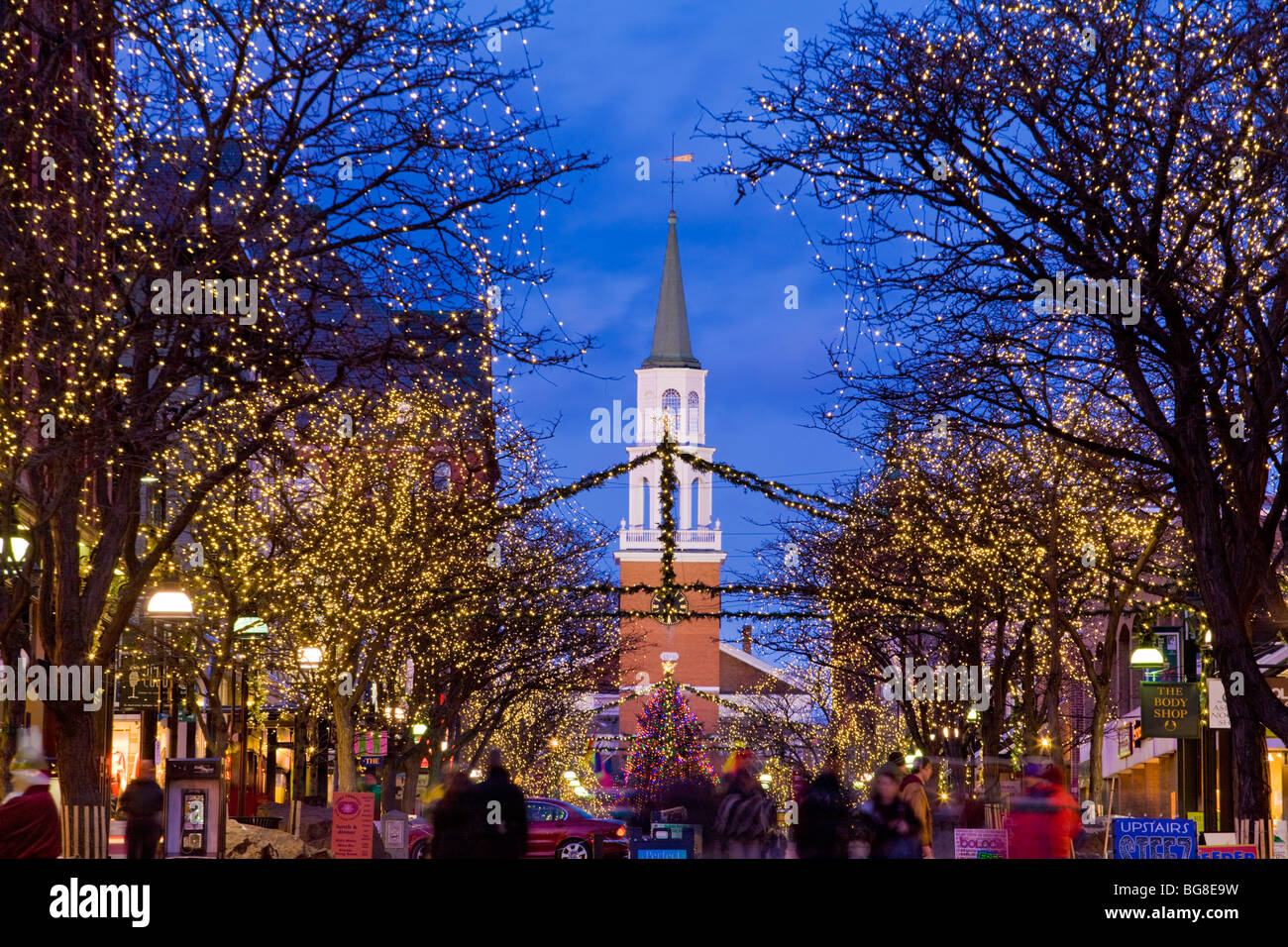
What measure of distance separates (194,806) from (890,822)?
13.8 metres

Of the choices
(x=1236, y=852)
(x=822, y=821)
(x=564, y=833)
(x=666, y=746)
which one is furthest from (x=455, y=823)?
(x=666, y=746)

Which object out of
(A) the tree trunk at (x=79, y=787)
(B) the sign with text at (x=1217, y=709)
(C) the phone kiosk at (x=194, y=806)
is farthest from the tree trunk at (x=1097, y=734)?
(A) the tree trunk at (x=79, y=787)

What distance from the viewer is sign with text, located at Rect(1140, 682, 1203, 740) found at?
24562 mm

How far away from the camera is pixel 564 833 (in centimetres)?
3219

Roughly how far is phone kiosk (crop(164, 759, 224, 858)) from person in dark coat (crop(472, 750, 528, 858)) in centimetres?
1257

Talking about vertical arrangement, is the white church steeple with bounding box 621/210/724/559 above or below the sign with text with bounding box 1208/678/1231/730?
above

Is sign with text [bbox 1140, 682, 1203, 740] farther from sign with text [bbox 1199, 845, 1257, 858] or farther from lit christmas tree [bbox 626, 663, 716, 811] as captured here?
lit christmas tree [bbox 626, 663, 716, 811]

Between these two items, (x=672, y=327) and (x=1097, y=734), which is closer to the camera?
(x=1097, y=734)

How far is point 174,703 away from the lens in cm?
4553

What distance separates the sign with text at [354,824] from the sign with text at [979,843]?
861cm

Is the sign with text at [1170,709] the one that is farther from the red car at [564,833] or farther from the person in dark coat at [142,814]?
the person in dark coat at [142,814]

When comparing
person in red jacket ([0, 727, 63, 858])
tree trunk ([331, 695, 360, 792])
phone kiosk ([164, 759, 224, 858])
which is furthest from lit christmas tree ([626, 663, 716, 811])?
person in red jacket ([0, 727, 63, 858])

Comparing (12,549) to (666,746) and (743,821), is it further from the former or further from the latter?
(666,746)
